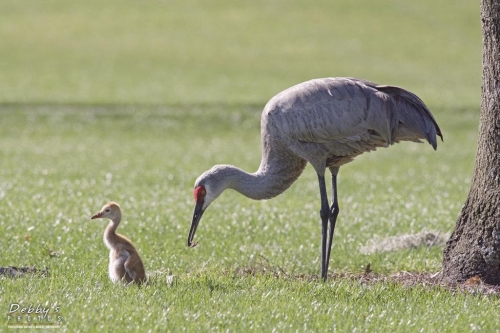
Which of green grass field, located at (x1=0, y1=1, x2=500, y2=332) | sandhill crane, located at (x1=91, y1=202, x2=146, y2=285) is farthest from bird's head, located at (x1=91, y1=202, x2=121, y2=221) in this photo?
green grass field, located at (x1=0, y1=1, x2=500, y2=332)

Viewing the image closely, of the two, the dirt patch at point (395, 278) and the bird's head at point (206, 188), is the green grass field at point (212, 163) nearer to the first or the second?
the dirt patch at point (395, 278)

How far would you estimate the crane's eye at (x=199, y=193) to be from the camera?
7.76 m

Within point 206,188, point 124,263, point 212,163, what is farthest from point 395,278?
point 212,163

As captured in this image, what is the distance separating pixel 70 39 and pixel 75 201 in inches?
1164

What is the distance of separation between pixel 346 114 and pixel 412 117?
60 centimetres

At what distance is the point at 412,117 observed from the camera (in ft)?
25.4

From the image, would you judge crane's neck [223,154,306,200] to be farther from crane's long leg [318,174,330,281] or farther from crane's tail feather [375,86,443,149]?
crane's tail feather [375,86,443,149]

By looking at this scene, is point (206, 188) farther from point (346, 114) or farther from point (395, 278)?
point (395, 278)

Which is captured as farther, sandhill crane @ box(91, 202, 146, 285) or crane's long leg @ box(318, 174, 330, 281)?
crane's long leg @ box(318, 174, 330, 281)

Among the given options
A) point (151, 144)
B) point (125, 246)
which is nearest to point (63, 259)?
point (125, 246)

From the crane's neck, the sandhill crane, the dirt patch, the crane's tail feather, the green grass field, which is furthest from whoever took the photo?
the crane's neck

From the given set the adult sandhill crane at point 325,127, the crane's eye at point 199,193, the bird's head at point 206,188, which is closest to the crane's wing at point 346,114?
the adult sandhill crane at point 325,127

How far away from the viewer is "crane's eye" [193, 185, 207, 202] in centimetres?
776

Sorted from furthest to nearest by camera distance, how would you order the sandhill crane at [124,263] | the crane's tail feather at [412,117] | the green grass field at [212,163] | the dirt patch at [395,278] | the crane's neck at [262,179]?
the crane's neck at [262,179] < the crane's tail feather at [412,117] < the dirt patch at [395,278] < the sandhill crane at [124,263] < the green grass field at [212,163]
